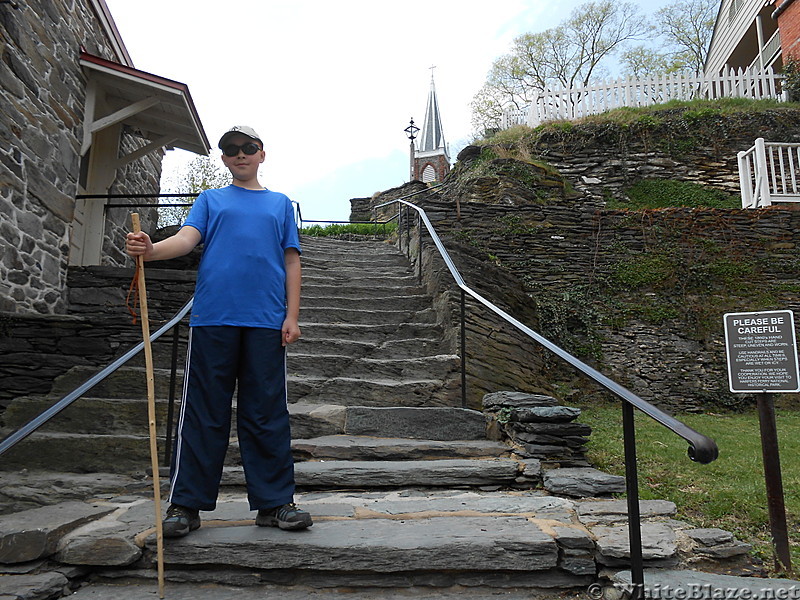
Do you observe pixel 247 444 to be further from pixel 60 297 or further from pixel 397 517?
pixel 60 297

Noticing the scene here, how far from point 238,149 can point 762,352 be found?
2.44 metres

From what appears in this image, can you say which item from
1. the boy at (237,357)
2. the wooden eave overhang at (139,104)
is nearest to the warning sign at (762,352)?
the boy at (237,357)

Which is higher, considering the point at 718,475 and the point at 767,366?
the point at 767,366

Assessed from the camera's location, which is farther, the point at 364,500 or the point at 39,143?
the point at 39,143

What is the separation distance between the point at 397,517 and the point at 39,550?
4.20 ft

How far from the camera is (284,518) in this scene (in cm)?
210

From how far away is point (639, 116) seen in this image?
1175 centimetres

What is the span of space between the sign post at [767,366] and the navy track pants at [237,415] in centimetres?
190

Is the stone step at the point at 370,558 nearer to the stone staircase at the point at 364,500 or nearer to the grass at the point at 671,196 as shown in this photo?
the stone staircase at the point at 364,500

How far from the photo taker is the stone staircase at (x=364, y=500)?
1.95 meters

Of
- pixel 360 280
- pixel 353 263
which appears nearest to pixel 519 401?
pixel 360 280

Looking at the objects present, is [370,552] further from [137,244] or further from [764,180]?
[764,180]

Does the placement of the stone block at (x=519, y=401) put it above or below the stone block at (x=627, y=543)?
above

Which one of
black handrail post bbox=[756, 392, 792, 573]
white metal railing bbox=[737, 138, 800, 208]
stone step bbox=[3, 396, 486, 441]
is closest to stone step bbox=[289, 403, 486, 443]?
stone step bbox=[3, 396, 486, 441]
